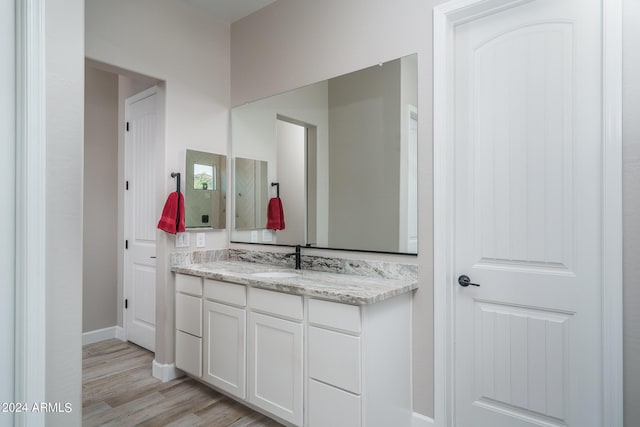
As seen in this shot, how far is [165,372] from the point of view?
272 centimetres

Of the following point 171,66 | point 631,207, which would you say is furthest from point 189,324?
point 631,207

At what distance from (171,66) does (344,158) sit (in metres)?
1.57

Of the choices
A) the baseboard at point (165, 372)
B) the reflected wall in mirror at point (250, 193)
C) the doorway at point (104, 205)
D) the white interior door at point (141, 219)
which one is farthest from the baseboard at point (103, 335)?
the reflected wall in mirror at point (250, 193)

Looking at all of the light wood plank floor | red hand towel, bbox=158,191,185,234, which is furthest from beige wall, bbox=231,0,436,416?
the light wood plank floor

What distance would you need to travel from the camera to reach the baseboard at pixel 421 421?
77.6 inches

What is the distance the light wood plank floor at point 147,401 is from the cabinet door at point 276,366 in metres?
0.23

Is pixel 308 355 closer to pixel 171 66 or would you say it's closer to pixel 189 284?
pixel 189 284

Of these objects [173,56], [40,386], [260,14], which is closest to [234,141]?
[173,56]

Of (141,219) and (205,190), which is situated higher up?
(205,190)

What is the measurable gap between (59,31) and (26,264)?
88 cm

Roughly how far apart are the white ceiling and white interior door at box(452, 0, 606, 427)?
5.53 feet

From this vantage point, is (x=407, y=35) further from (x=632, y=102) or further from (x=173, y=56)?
(x=173, y=56)

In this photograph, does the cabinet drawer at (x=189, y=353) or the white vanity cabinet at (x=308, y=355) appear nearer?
the white vanity cabinet at (x=308, y=355)

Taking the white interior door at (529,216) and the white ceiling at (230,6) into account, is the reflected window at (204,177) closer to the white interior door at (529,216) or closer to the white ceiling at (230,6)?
the white ceiling at (230,6)
